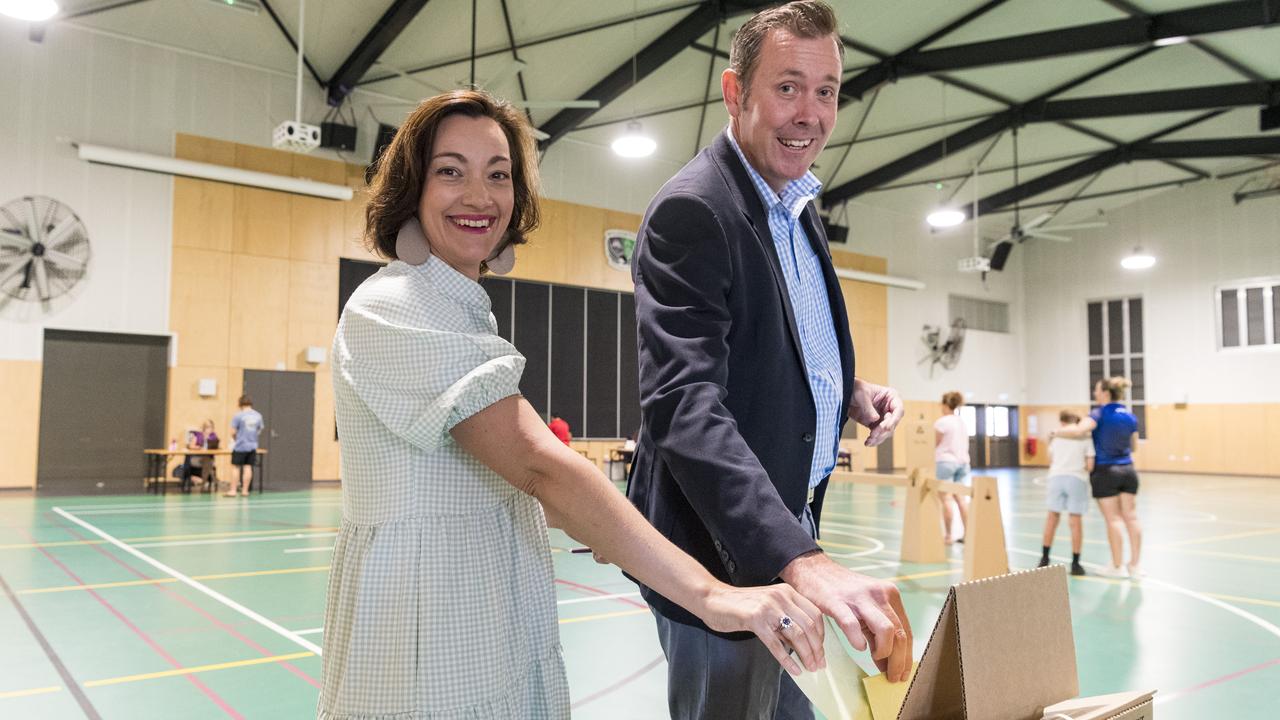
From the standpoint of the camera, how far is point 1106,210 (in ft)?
103

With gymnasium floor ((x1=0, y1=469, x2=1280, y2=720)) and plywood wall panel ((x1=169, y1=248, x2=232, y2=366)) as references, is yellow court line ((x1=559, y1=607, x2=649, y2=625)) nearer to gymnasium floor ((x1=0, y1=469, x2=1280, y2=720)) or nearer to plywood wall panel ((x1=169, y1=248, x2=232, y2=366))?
gymnasium floor ((x1=0, y1=469, x2=1280, y2=720))

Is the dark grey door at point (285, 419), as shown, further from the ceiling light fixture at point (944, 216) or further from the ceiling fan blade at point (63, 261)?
the ceiling light fixture at point (944, 216)

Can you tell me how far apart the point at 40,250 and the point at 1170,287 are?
1223 inches

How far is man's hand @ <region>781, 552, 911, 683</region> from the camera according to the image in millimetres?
1207

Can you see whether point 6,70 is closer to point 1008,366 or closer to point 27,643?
point 27,643

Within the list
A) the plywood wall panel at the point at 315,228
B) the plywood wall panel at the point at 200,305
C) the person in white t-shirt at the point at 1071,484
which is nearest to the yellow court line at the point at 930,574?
the person in white t-shirt at the point at 1071,484

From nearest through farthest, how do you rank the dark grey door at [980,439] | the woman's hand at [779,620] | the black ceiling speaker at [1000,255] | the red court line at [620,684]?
the woman's hand at [779,620], the red court line at [620,684], the dark grey door at [980,439], the black ceiling speaker at [1000,255]

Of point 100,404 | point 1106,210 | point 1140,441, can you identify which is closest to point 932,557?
point 100,404

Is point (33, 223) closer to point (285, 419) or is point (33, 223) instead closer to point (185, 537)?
point (285, 419)

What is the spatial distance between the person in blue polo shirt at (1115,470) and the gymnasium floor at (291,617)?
0.40m

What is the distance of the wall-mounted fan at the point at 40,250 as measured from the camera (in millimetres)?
15891

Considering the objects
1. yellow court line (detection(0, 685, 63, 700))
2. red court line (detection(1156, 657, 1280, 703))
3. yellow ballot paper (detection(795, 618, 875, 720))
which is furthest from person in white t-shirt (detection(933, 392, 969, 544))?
yellow ballot paper (detection(795, 618, 875, 720))

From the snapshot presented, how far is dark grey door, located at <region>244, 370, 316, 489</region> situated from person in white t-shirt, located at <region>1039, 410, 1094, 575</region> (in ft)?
47.5

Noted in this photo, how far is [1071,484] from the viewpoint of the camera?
29.0ft
